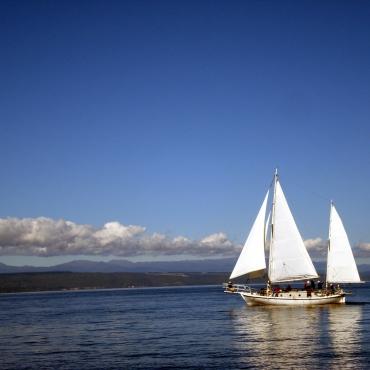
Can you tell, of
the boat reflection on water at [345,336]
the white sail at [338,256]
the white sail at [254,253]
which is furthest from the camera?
the white sail at [338,256]

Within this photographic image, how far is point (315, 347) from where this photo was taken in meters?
44.9

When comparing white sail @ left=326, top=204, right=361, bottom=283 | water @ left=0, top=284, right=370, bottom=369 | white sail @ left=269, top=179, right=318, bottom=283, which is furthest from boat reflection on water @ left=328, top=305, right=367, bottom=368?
white sail @ left=326, top=204, right=361, bottom=283

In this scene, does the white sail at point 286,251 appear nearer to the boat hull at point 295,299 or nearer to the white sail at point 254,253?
the white sail at point 254,253

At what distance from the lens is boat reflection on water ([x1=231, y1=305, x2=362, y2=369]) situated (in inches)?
1551

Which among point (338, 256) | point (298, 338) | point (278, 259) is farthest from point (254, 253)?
point (298, 338)

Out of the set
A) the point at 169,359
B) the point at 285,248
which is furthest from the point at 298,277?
the point at 169,359

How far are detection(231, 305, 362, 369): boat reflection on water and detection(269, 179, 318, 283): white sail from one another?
6.52 metres

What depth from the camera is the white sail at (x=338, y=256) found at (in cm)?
8995

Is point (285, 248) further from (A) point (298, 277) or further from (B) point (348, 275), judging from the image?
(B) point (348, 275)

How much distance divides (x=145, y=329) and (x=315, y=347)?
24.2 m

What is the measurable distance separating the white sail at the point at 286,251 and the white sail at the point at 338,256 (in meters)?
5.93

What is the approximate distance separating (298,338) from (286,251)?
116 feet

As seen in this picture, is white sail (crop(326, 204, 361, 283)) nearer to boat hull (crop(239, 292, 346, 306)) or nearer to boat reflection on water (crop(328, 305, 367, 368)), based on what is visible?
boat hull (crop(239, 292, 346, 306))

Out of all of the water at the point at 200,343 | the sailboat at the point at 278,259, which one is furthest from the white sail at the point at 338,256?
the water at the point at 200,343
